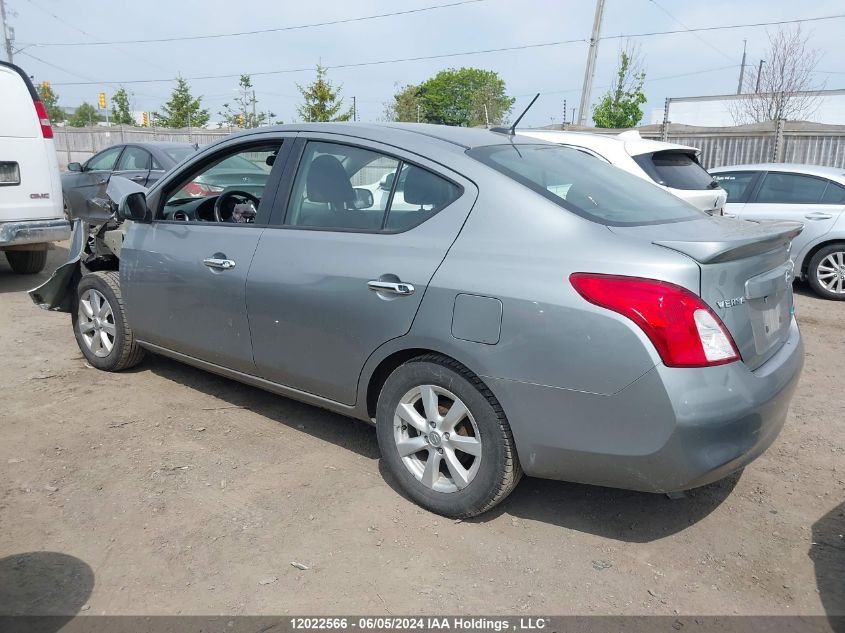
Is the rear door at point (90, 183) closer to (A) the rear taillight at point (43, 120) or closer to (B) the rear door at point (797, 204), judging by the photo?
(A) the rear taillight at point (43, 120)

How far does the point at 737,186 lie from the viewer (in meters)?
8.83

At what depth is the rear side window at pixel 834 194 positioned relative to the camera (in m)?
8.08

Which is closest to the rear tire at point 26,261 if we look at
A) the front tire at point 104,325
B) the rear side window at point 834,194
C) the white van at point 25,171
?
the white van at point 25,171

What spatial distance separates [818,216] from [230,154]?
6.99 m

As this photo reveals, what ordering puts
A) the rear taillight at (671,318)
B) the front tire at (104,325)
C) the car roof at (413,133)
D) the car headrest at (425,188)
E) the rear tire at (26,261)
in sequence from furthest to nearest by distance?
1. the rear tire at (26,261)
2. the front tire at (104,325)
3. the car roof at (413,133)
4. the car headrest at (425,188)
5. the rear taillight at (671,318)

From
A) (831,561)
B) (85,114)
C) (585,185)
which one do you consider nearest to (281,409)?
(585,185)

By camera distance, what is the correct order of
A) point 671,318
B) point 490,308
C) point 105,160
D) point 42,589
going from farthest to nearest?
point 105,160 → point 490,308 → point 42,589 → point 671,318

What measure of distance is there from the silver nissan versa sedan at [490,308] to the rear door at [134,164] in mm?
6167

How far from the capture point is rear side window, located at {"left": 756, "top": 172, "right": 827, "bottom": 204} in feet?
27.1

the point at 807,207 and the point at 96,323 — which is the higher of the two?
the point at 807,207

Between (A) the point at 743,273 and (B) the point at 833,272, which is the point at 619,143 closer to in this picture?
(B) the point at 833,272

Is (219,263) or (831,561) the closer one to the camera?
(831,561)

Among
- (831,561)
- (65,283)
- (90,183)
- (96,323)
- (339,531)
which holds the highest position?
(90,183)

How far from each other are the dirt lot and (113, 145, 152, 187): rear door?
6090mm
